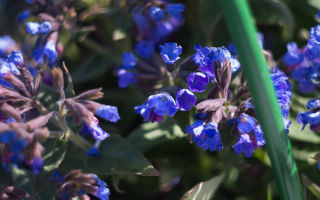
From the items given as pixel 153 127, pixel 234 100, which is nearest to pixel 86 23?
pixel 153 127

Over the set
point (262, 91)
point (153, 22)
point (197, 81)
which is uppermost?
point (262, 91)

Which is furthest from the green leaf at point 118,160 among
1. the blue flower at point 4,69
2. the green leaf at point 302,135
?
the green leaf at point 302,135

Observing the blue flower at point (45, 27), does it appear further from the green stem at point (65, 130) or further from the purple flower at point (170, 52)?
the purple flower at point (170, 52)

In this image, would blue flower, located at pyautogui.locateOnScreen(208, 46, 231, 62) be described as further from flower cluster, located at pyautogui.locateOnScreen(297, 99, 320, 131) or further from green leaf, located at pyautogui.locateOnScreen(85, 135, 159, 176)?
green leaf, located at pyautogui.locateOnScreen(85, 135, 159, 176)

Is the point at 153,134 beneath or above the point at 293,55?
beneath

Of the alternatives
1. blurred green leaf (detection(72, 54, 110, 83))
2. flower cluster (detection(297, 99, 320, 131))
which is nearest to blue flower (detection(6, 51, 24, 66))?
blurred green leaf (detection(72, 54, 110, 83))

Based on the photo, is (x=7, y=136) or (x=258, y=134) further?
(x=258, y=134)

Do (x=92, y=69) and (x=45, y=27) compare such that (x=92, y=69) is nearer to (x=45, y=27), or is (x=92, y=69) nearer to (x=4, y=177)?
(x=45, y=27)

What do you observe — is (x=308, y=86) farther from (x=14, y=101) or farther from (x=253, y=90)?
(x=14, y=101)

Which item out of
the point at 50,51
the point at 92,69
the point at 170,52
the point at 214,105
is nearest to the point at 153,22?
the point at 92,69
